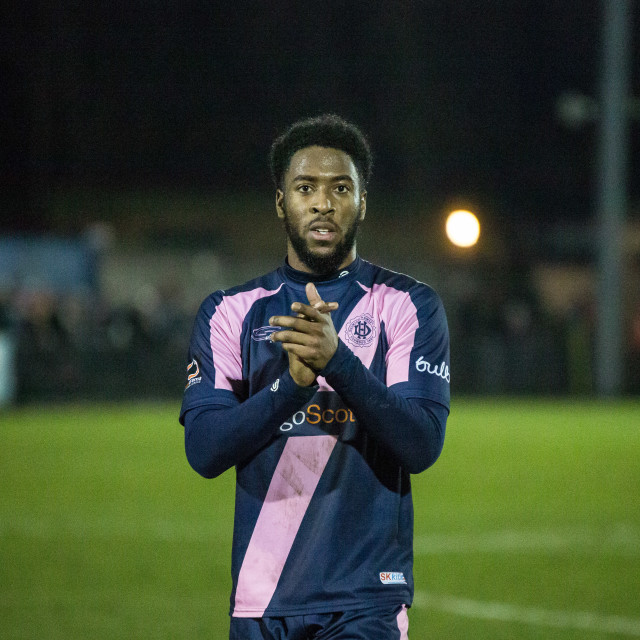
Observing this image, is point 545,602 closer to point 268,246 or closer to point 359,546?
point 359,546

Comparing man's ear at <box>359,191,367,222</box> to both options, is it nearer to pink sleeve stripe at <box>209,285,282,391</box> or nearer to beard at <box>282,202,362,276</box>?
beard at <box>282,202,362,276</box>

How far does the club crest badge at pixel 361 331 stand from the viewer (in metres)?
3.40

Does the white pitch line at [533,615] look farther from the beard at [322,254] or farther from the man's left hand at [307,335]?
the man's left hand at [307,335]

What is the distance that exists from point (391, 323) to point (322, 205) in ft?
1.24

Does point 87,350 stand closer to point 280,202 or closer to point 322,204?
point 280,202

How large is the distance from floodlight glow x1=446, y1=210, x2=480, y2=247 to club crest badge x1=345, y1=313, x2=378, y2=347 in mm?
1368

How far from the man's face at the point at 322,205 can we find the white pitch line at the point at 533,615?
435cm

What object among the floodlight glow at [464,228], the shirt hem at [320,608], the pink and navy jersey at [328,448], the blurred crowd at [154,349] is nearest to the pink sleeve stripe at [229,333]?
the pink and navy jersey at [328,448]

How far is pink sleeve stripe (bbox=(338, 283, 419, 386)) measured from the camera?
133 inches

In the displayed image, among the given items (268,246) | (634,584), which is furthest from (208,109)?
(634,584)

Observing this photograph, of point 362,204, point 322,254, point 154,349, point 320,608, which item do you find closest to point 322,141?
point 362,204

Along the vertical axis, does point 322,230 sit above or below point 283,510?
above

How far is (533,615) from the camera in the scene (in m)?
7.53

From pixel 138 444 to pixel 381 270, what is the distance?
1358cm
